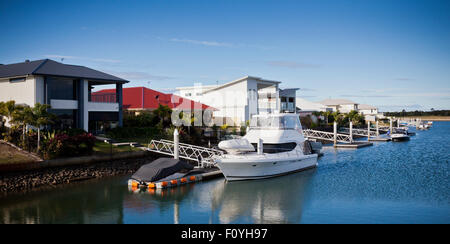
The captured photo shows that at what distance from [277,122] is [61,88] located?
58.4 ft

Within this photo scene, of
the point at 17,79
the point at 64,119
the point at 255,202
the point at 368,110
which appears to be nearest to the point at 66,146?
the point at 64,119

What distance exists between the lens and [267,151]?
23.5m

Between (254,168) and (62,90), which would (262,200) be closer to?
(254,168)

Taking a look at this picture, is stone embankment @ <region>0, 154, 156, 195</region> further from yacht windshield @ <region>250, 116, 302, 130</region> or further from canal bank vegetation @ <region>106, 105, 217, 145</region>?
yacht windshield @ <region>250, 116, 302, 130</region>

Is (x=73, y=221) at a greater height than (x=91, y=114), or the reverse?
(x=91, y=114)

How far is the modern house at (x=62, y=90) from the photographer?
1025 inches

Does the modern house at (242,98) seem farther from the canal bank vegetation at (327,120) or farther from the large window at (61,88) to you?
the large window at (61,88)

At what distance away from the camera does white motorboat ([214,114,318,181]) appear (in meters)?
20.7

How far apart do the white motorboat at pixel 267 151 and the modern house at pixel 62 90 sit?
1385 centimetres

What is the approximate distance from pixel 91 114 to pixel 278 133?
1668cm

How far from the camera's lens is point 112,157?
23.9m

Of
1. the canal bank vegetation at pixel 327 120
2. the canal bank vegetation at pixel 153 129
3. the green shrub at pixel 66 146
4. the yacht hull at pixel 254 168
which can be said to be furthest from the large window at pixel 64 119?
the canal bank vegetation at pixel 327 120

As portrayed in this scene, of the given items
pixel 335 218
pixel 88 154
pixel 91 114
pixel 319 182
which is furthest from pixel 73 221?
pixel 91 114

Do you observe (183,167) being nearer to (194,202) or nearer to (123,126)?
(194,202)
